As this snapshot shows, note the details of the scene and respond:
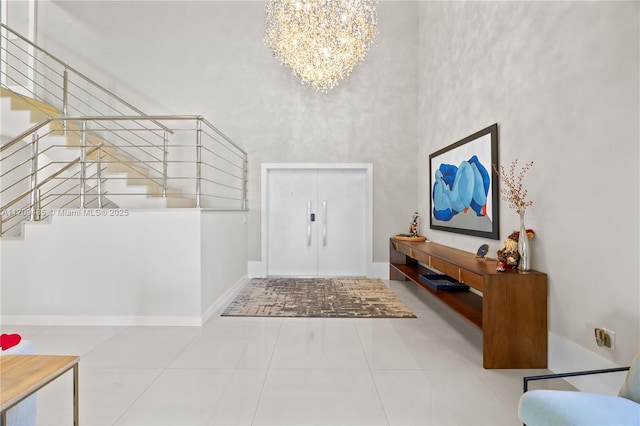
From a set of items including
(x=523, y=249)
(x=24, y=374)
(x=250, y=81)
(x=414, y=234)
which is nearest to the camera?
(x=24, y=374)

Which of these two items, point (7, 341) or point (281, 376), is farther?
point (281, 376)

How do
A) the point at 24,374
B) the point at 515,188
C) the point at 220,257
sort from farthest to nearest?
1. the point at 220,257
2. the point at 515,188
3. the point at 24,374

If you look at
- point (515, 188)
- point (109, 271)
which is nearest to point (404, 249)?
point (515, 188)

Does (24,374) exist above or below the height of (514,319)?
above

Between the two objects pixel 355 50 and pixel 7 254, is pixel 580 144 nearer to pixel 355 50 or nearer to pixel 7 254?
pixel 355 50

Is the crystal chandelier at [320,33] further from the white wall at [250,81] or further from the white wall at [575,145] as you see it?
the white wall at [250,81]

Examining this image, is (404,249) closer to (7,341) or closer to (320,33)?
(320,33)

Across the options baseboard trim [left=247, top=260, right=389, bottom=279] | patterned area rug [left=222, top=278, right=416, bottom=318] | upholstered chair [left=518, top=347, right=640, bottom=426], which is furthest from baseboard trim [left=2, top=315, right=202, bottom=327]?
upholstered chair [left=518, top=347, right=640, bottom=426]

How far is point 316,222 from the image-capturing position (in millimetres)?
6238

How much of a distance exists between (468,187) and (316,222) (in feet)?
9.43

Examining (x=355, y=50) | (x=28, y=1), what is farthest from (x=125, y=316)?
(x=28, y=1)

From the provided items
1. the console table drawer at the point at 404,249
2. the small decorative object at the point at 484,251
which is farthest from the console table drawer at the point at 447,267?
the console table drawer at the point at 404,249

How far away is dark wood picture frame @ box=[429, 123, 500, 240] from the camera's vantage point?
3450mm

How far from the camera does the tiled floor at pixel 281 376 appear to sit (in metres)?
2.01
